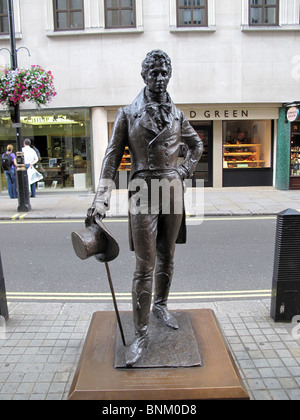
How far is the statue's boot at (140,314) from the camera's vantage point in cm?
299

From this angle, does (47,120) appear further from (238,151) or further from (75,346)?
(75,346)

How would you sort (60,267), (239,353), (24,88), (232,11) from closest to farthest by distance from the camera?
(239,353) < (60,267) < (24,88) < (232,11)

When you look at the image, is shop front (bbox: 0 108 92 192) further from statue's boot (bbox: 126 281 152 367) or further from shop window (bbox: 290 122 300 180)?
statue's boot (bbox: 126 281 152 367)

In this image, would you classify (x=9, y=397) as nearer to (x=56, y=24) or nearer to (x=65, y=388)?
(x=65, y=388)

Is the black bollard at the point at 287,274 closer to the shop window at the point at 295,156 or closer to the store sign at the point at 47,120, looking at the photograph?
the shop window at the point at 295,156

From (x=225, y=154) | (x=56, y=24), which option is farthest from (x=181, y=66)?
Answer: (x=56, y=24)

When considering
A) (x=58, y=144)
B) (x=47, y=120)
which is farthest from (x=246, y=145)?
(x=47, y=120)

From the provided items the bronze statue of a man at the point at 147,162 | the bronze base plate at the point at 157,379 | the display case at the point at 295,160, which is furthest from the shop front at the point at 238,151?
the bronze base plate at the point at 157,379

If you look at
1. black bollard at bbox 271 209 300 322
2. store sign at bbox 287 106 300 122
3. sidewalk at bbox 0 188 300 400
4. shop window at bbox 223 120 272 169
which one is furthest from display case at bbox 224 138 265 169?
black bollard at bbox 271 209 300 322

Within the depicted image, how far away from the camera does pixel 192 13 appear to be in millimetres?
13953

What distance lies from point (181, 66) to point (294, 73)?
164 inches

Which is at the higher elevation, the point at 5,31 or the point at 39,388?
the point at 5,31

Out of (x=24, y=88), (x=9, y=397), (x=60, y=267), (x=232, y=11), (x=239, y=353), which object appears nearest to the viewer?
(x=9, y=397)

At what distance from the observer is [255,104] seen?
568 inches
